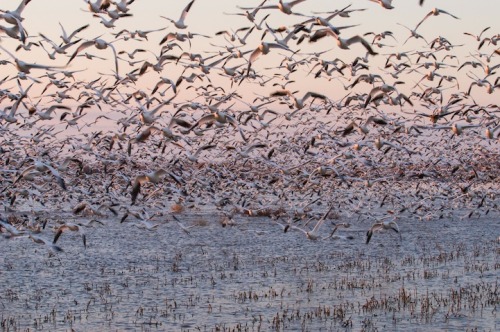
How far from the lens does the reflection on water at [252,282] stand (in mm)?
17469

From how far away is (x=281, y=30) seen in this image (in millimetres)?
17719

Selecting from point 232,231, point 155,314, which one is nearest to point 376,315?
point 155,314

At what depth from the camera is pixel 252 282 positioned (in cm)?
2209

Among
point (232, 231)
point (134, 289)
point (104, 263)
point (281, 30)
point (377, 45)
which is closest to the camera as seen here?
point (281, 30)

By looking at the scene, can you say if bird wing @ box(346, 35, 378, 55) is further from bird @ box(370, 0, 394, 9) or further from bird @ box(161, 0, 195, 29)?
bird @ box(161, 0, 195, 29)

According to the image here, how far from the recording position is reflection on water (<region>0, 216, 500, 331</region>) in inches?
688

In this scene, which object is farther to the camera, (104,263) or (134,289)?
(104,263)

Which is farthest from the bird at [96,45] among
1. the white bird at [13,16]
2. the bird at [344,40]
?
the bird at [344,40]

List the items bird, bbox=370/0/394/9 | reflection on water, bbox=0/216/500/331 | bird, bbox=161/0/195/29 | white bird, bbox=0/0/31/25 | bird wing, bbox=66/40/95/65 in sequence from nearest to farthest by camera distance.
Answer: white bird, bbox=0/0/31/25, bird, bbox=370/0/394/9, bird wing, bbox=66/40/95/65, reflection on water, bbox=0/216/500/331, bird, bbox=161/0/195/29

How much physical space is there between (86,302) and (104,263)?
6.60 metres

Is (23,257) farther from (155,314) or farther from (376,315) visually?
(376,315)

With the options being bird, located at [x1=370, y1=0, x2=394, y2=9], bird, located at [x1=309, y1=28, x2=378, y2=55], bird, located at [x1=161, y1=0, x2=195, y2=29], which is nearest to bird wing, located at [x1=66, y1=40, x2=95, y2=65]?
bird, located at [x1=161, y1=0, x2=195, y2=29]

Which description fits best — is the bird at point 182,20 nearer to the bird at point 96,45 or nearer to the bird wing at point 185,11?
the bird wing at point 185,11

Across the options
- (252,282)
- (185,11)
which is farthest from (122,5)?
(252,282)
